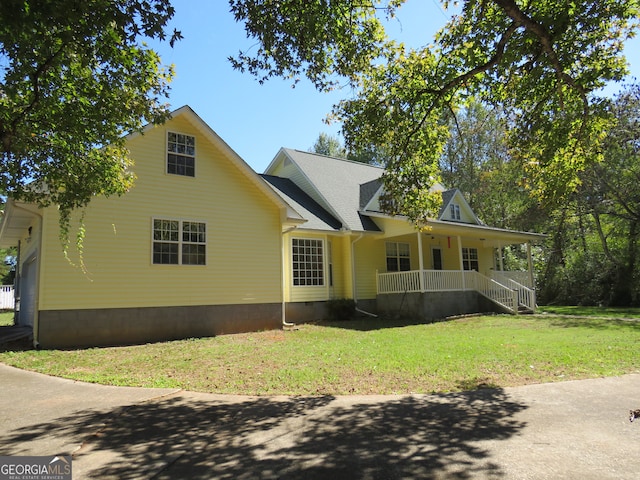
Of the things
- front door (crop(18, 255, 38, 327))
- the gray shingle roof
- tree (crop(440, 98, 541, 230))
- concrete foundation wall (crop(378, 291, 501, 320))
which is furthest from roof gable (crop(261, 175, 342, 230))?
tree (crop(440, 98, 541, 230))

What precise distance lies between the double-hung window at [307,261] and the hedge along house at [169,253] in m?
1.75

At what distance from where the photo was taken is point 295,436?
4668 millimetres

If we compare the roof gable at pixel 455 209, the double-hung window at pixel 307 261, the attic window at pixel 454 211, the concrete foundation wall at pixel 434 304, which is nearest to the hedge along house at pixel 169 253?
the double-hung window at pixel 307 261

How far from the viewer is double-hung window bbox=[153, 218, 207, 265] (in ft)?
41.4

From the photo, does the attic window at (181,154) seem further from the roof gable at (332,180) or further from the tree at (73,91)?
the roof gable at (332,180)

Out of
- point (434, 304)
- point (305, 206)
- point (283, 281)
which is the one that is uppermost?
point (305, 206)

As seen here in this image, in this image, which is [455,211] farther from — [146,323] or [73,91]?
[73,91]

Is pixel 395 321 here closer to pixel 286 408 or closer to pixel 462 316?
pixel 462 316

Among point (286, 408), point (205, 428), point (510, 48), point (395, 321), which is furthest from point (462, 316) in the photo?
point (205, 428)

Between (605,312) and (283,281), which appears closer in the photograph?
(283,281)

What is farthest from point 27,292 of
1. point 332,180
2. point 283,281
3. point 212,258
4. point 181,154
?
point 332,180

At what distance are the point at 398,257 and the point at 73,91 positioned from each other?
597 inches

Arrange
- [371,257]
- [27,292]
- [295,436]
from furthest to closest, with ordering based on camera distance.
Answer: [371,257]
[27,292]
[295,436]

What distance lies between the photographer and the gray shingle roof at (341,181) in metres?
18.5
